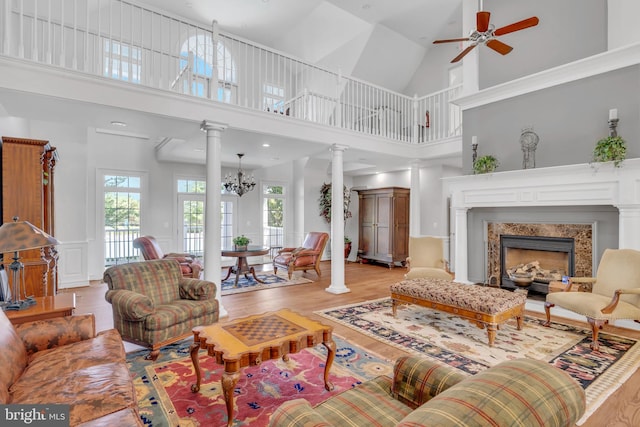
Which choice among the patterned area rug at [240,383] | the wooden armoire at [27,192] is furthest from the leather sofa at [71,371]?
the wooden armoire at [27,192]

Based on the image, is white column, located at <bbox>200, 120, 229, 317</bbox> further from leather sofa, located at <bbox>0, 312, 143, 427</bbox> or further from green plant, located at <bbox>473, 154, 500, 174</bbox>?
green plant, located at <bbox>473, 154, 500, 174</bbox>

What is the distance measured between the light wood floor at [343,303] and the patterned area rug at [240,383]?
1.58 feet

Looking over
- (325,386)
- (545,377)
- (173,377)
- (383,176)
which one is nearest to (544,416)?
(545,377)

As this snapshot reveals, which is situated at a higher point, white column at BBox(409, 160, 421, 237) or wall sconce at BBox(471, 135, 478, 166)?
wall sconce at BBox(471, 135, 478, 166)

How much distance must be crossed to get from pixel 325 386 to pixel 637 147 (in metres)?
4.44

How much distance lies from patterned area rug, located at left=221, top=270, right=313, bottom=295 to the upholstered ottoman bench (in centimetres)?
271

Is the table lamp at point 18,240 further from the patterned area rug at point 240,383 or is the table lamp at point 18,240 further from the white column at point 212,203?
the white column at point 212,203

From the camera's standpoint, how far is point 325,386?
2486mm

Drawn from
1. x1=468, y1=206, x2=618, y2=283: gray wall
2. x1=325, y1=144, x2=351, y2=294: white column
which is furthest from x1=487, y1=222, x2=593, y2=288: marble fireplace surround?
x1=325, y1=144, x2=351, y2=294: white column

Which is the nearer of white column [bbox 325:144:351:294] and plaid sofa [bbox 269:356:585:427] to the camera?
plaid sofa [bbox 269:356:585:427]

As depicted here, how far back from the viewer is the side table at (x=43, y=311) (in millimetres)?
2453

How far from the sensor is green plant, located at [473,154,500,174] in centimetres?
501

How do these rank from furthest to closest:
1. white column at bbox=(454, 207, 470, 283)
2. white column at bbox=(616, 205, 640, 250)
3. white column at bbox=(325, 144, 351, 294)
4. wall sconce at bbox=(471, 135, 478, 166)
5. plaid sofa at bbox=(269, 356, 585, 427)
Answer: white column at bbox=(325, 144, 351, 294) < white column at bbox=(454, 207, 470, 283) < wall sconce at bbox=(471, 135, 478, 166) < white column at bbox=(616, 205, 640, 250) < plaid sofa at bbox=(269, 356, 585, 427)

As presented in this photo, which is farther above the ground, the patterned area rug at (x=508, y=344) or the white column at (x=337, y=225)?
the white column at (x=337, y=225)
